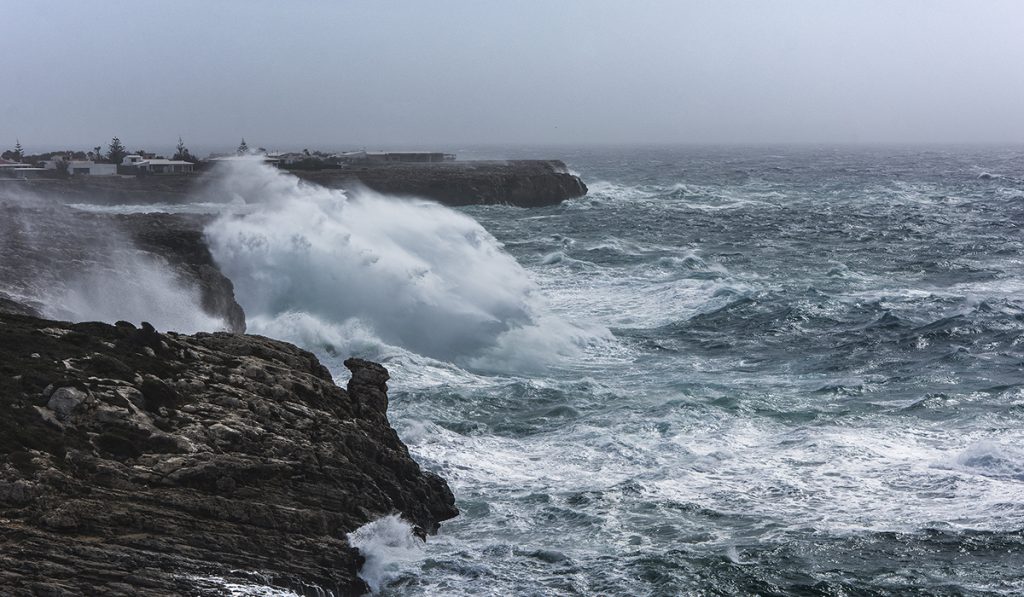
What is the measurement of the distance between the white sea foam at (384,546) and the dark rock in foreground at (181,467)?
0.54 feet

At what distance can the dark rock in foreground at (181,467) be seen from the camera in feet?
33.1

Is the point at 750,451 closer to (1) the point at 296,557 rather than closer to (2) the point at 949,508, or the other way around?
(2) the point at 949,508

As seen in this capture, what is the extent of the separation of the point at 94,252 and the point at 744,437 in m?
16.8

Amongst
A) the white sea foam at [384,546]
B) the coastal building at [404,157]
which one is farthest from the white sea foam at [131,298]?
the coastal building at [404,157]

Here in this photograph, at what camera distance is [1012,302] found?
30188mm

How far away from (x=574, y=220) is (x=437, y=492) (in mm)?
43714

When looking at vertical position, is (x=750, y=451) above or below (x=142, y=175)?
below

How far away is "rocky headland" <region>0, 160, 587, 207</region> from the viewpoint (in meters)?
45.7

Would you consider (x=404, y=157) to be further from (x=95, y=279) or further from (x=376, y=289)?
(x=95, y=279)

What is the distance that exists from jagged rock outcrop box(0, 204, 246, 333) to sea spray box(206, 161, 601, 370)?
0.92 meters

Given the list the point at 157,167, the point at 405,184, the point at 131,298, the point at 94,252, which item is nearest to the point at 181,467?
the point at 131,298

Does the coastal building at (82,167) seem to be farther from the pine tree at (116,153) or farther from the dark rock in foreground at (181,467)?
the dark rock in foreground at (181,467)

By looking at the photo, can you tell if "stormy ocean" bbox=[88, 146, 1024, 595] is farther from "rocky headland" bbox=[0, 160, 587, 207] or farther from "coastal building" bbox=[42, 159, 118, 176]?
"coastal building" bbox=[42, 159, 118, 176]

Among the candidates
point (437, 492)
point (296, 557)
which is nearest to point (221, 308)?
point (437, 492)
